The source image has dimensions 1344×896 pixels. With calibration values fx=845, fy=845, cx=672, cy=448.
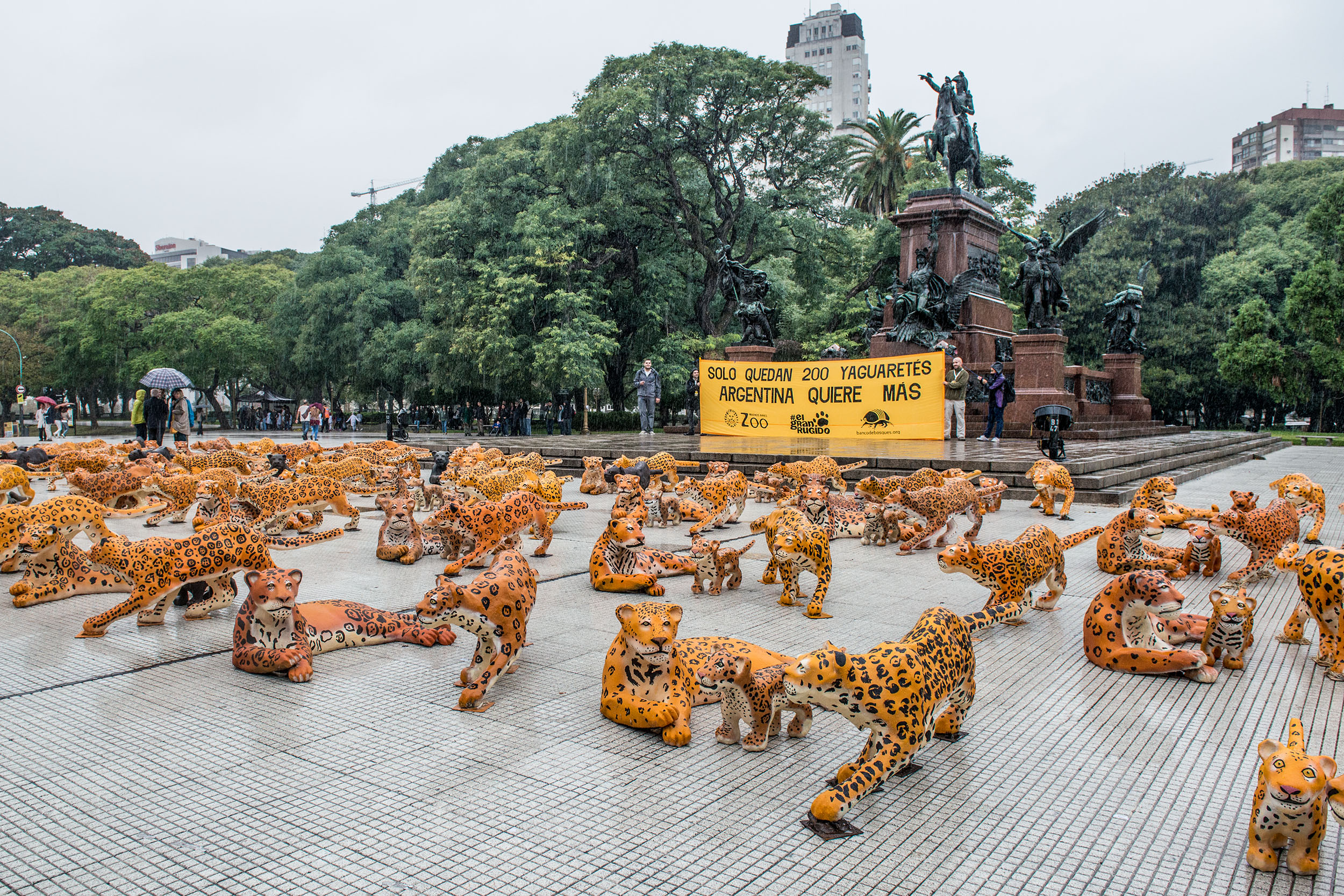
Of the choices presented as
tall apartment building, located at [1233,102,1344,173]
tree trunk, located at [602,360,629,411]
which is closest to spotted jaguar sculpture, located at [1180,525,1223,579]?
tree trunk, located at [602,360,629,411]

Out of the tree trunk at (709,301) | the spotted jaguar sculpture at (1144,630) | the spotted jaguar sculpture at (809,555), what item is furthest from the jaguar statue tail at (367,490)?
the tree trunk at (709,301)

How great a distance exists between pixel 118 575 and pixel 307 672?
6.95 ft

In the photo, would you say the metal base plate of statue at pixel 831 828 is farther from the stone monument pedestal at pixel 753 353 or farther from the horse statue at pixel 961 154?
the horse statue at pixel 961 154

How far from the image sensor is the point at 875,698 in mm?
3129

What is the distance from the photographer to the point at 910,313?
68.8 ft

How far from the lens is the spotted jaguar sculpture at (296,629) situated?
4496 millimetres

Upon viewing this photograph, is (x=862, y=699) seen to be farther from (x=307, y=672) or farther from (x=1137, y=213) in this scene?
(x=1137, y=213)

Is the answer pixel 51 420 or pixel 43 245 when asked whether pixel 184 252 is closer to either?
pixel 43 245

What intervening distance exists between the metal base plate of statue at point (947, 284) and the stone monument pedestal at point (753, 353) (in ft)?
8.70

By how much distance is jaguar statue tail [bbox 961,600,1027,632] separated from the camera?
4.30 m

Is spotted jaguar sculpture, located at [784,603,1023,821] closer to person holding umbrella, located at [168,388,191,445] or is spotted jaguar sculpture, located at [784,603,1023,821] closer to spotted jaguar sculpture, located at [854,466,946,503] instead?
spotted jaguar sculpture, located at [854,466,946,503]

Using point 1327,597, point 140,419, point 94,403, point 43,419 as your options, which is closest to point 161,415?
point 140,419

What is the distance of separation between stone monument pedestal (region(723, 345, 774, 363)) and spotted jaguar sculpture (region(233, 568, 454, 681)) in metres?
17.8

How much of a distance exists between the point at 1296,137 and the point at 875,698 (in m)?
148
